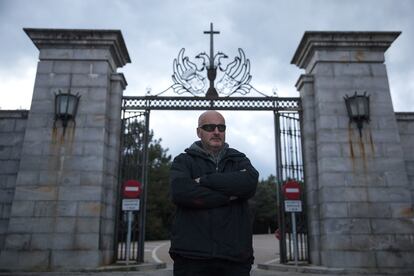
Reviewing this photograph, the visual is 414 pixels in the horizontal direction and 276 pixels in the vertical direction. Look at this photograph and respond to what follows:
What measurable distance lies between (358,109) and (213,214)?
7.56 metres

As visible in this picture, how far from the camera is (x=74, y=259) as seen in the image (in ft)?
26.8

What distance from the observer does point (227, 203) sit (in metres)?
2.50

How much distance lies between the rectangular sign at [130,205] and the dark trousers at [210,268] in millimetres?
6524

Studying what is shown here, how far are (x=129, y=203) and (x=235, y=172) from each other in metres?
6.60

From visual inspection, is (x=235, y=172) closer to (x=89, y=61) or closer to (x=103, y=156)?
(x=103, y=156)

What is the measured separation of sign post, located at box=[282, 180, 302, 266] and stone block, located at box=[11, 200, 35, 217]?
556cm

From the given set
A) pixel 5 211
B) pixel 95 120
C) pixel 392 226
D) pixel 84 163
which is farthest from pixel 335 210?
pixel 5 211

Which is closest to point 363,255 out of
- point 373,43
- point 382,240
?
point 382,240

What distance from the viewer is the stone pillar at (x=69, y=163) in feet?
27.0

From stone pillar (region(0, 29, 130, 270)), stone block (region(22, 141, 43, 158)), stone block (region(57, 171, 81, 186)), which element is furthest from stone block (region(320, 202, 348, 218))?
stone block (region(22, 141, 43, 158))

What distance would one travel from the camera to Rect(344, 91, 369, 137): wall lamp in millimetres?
9084

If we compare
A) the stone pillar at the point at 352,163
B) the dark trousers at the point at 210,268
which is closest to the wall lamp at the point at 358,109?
the stone pillar at the point at 352,163

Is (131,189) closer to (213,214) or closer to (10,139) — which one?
(10,139)

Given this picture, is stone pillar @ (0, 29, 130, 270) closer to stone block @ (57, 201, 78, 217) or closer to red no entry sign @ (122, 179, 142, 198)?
stone block @ (57, 201, 78, 217)
